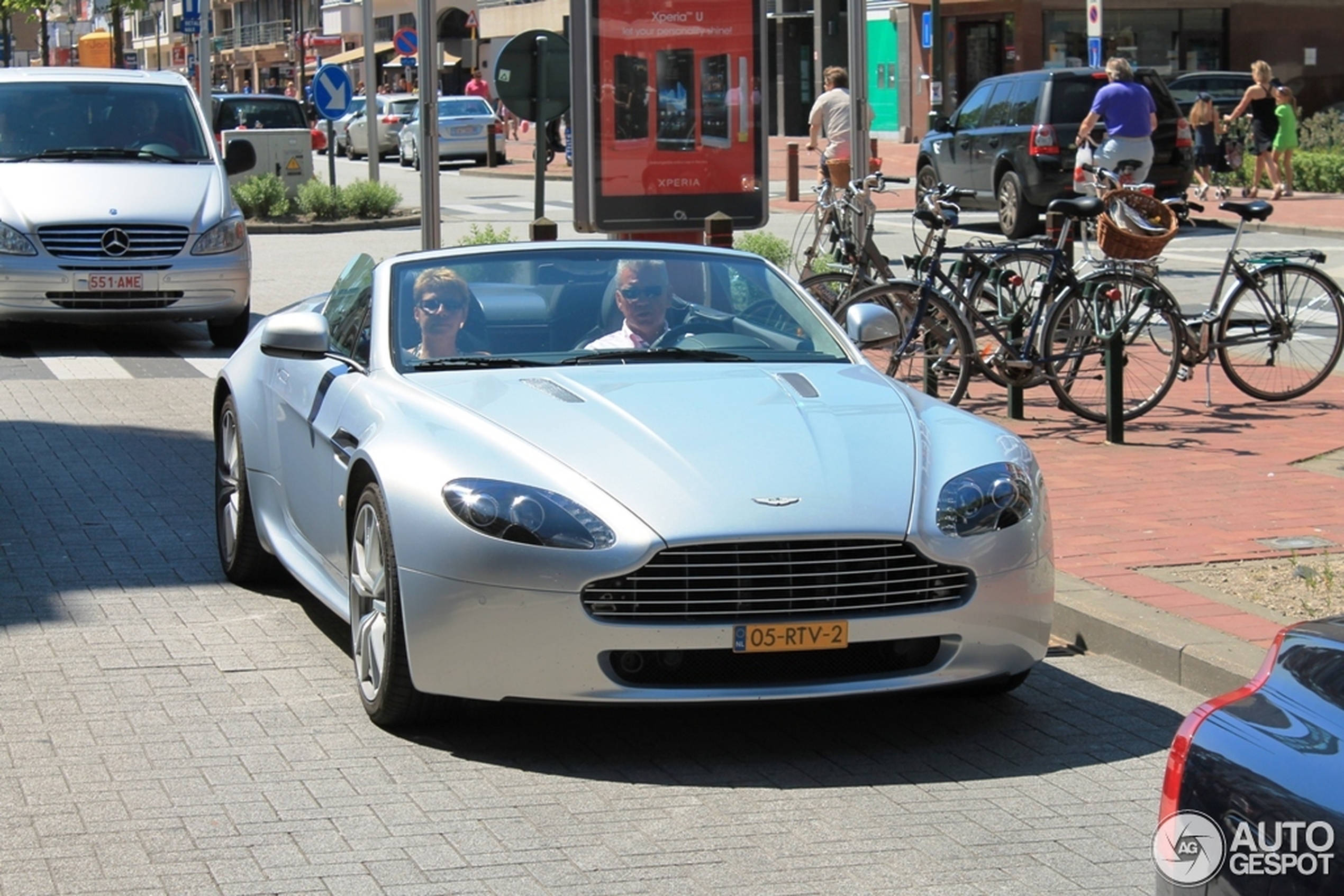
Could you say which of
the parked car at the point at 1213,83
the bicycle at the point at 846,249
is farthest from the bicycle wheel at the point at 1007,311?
the parked car at the point at 1213,83

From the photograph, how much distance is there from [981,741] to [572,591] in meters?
1.29

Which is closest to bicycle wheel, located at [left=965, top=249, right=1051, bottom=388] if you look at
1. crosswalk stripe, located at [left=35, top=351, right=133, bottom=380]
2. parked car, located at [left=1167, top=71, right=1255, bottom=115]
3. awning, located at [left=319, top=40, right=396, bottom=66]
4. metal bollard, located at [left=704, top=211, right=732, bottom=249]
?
metal bollard, located at [left=704, top=211, right=732, bottom=249]

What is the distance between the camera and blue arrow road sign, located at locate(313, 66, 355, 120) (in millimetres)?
28984

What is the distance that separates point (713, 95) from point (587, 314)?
939 cm

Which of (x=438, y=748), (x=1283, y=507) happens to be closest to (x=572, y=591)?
(x=438, y=748)

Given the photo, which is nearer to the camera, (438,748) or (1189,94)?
(438,748)

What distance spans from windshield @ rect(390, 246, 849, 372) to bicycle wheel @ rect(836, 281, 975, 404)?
3687 mm

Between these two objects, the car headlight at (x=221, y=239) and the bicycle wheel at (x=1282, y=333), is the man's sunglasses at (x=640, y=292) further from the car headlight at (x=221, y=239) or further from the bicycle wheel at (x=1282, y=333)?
the car headlight at (x=221, y=239)

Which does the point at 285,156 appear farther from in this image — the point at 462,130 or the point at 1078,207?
the point at 1078,207

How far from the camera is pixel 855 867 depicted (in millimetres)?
4473

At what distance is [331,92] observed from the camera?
95.7ft

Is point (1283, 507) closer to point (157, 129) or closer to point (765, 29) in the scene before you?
point (765, 29)

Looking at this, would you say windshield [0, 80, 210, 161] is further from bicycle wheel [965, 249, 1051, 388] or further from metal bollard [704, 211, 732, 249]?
bicycle wheel [965, 249, 1051, 388]

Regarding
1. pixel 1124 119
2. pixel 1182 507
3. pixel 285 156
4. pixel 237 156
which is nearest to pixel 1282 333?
pixel 1182 507
